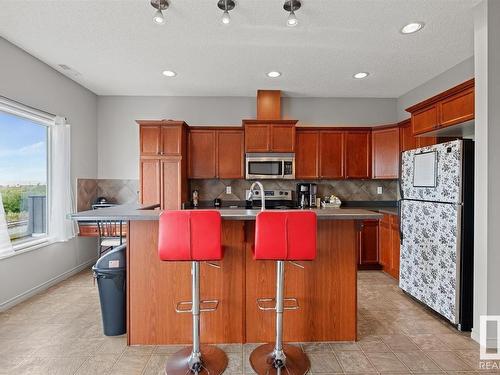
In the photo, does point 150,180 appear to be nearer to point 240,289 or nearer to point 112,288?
point 112,288

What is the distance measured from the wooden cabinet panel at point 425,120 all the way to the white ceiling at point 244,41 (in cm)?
67

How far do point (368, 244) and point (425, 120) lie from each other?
1.94 metres

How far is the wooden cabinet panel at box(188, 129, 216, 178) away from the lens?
4258 millimetres

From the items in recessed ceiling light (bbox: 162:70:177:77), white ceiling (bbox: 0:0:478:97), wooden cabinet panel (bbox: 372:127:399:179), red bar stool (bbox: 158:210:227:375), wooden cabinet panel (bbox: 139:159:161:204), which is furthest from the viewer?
wooden cabinet panel (bbox: 372:127:399:179)

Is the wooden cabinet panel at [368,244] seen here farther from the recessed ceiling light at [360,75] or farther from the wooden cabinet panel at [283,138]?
the recessed ceiling light at [360,75]

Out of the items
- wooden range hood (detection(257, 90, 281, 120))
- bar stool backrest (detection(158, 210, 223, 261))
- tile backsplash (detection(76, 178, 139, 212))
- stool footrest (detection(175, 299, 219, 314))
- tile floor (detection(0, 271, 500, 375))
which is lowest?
tile floor (detection(0, 271, 500, 375))

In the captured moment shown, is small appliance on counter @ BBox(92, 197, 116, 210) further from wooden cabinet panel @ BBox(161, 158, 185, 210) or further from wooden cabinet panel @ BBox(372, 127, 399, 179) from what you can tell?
wooden cabinet panel @ BBox(372, 127, 399, 179)

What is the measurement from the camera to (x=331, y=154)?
14.2 ft

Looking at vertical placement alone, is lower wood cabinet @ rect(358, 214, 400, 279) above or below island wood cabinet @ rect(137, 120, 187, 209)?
below

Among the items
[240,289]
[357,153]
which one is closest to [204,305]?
[240,289]

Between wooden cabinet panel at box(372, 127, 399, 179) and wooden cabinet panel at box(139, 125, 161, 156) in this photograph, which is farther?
wooden cabinet panel at box(372, 127, 399, 179)

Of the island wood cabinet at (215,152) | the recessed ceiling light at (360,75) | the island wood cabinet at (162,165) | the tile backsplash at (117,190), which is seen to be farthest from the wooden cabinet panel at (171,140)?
the recessed ceiling light at (360,75)

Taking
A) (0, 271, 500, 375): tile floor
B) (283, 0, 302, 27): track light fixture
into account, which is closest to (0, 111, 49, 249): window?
(0, 271, 500, 375): tile floor

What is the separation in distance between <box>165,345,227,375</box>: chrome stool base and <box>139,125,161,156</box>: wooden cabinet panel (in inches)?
108
